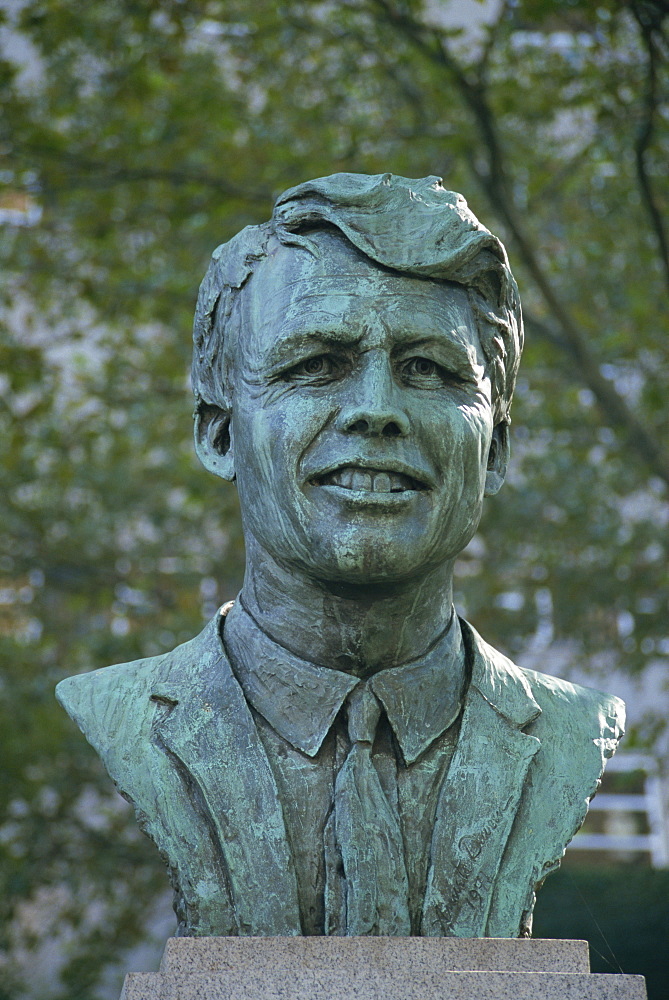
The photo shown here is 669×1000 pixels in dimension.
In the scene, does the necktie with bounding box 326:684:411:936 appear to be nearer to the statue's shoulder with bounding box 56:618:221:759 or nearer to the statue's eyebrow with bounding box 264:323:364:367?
the statue's shoulder with bounding box 56:618:221:759

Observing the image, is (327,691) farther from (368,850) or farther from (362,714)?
(368,850)

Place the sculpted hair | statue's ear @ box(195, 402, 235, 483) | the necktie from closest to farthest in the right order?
1. the necktie
2. the sculpted hair
3. statue's ear @ box(195, 402, 235, 483)

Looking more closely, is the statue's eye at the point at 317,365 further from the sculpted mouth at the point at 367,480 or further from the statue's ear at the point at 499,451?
the statue's ear at the point at 499,451

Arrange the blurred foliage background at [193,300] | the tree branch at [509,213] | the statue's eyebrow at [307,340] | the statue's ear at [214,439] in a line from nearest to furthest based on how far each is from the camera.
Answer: the statue's eyebrow at [307,340] < the statue's ear at [214,439] < the tree branch at [509,213] < the blurred foliage background at [193,300]

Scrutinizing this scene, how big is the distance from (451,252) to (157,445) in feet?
23.9

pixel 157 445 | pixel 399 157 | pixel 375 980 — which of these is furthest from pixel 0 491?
pixel 375 980

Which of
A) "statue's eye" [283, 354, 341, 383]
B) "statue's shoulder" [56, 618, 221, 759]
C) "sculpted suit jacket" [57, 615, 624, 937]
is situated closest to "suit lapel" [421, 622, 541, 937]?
"sculpted suit jacket" [57, 615, 624, 937]

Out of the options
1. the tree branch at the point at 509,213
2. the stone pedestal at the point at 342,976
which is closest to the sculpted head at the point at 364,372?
the stone pedestal at the point at 342,976

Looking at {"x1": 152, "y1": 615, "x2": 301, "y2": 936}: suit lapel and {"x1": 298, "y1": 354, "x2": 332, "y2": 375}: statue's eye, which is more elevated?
{"x1": 298, "y1": 354, "x2": 332, "y2": 375}: statue's eye

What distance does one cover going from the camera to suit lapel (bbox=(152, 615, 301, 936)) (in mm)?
3385

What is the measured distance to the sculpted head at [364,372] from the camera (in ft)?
11.3

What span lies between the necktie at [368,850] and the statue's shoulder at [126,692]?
514 millimetres

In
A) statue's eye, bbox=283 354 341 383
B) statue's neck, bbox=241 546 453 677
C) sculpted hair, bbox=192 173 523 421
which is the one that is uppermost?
sculpted hair, bbox=192 173 523 421

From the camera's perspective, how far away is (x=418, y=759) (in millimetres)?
3559
